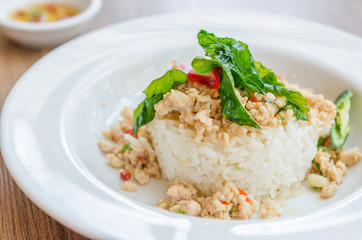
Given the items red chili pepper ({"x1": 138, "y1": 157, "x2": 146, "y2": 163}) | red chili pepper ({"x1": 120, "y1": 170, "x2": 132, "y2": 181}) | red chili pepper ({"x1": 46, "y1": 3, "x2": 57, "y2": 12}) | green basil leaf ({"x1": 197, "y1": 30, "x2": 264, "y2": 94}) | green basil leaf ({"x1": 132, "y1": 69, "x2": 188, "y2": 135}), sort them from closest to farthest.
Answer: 1. green basil leaf ({"x1": 197, "y1": 30, "x2": 264, "y2": 94})
2. green basil leaf ({"x1": 132, "y1": 69, "x2": 188, "y2": 135})
3. red chili pepper ({"x1": 120, "y1": 170, "x2": 132, "y2": 181})
4. red chili pepper ({"x1": 138, "y1": 157, "x2": 146, "y2": 163})
5. red chili pepper ({"x1": 46, "y1": 3, "x2": 57, "y2": 12})

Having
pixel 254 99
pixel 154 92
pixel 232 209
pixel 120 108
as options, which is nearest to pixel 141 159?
pixel 154 92

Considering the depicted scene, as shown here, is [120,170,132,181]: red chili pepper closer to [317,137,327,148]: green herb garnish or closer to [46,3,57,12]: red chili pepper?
[317,137,327,148]: green herb garnish

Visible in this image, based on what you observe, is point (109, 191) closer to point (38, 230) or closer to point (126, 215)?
point (126, 215)

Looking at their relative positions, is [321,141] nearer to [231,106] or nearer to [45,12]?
[231,106]

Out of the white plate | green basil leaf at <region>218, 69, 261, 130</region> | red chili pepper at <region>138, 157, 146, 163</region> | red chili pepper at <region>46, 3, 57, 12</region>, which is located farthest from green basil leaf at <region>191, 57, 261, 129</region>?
red chili pepper at <region>46, 3, 57, 12</region>

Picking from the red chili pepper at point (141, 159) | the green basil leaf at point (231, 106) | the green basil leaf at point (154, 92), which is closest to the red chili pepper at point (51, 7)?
the green basil leaf at point (154, 92)

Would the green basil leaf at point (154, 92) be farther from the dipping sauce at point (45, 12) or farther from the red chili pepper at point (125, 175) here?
the dipping sauce at point (45, 12)
